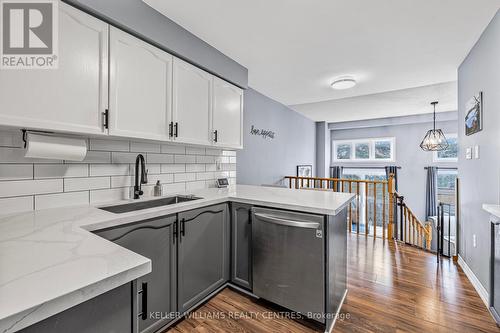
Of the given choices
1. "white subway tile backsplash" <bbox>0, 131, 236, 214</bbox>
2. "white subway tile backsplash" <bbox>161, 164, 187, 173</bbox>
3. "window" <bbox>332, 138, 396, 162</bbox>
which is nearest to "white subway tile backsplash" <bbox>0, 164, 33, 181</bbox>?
"white subway tile backsplash" <bbox>0, 131, 236, 214</bbox>

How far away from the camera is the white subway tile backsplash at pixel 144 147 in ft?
6.35

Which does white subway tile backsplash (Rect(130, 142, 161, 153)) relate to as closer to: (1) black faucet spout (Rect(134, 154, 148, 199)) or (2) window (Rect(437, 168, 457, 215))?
(1) black faucet spout (Rect(134, 154, 148, 199))

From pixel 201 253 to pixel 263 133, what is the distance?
8.55 feet

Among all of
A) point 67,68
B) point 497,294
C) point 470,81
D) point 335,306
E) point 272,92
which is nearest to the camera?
point 67,68

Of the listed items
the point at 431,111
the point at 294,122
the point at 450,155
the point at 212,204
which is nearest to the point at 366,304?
the point at 212,204

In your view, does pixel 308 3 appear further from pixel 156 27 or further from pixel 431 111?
pixel 431 111

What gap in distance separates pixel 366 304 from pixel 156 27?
286 cm

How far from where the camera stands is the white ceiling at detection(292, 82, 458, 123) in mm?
3803

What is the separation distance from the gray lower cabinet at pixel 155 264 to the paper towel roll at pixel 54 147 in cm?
58

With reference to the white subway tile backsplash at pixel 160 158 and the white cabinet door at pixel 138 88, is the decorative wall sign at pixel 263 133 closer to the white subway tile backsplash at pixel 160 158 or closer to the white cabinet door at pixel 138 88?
the white subway tile backsplash at pixel 160 158

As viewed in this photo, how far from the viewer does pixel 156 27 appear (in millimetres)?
1783

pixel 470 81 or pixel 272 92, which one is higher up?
pixel 272 92

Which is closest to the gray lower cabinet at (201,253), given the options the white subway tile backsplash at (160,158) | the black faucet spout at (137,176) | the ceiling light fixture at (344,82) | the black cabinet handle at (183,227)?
the black cabinet handle at (183,227)


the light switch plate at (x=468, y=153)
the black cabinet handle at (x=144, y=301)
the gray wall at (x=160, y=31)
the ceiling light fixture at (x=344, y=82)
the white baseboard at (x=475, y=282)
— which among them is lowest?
the white baseboard at (x=475, y=282)
